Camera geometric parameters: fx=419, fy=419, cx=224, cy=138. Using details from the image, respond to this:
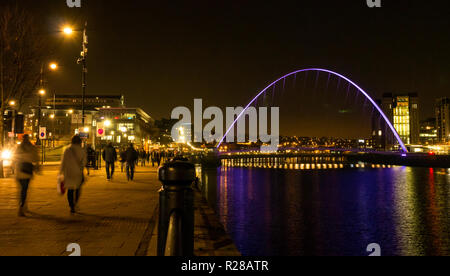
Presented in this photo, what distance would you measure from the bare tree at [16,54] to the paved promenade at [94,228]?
875 centimetres

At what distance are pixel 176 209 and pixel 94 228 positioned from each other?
4.38m

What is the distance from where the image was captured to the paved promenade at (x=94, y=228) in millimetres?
6602

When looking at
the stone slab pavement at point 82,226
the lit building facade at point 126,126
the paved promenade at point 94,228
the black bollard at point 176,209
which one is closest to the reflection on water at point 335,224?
the paved promenade at point 94,228

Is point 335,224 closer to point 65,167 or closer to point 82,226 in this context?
point 82,226

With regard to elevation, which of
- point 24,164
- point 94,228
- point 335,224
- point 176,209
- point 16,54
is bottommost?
point 335,224

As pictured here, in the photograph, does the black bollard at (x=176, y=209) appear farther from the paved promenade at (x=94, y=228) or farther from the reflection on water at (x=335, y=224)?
the reflection on water at (x=335, y=224)

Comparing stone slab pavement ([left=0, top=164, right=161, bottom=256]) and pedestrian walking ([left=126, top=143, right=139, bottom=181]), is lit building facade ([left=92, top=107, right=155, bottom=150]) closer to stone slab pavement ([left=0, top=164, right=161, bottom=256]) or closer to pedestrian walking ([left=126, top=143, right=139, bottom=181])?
pedestrian walking ([left=126, top=143, right=139, bottom=181])

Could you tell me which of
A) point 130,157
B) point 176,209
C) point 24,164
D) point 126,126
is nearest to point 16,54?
point 130,157

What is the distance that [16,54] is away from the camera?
67.0ft

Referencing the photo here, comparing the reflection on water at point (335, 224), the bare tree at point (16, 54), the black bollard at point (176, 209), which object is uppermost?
the bare tree at point (16, 54)

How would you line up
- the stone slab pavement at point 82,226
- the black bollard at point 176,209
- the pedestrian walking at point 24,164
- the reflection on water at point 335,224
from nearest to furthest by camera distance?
the black bollard at point 176,209 < the stone slab pavement at point 82,226 < the pedestrian walking at point 24,164 < the reflection on water at point 335,224
